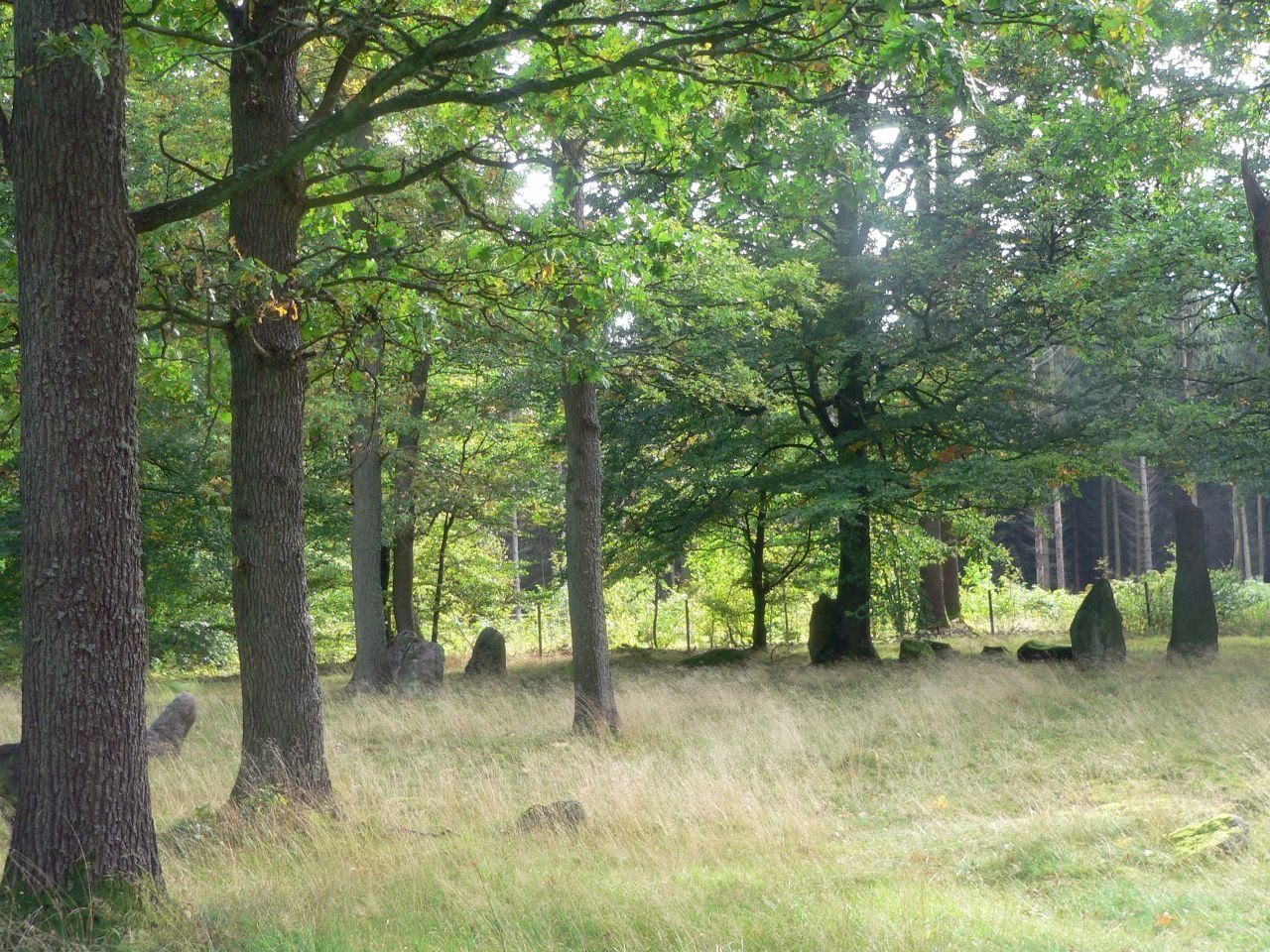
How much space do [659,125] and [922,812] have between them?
563cm

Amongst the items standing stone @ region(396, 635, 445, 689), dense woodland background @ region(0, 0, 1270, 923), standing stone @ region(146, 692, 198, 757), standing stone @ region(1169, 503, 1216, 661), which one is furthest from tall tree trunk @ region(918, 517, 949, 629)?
standing stone @ region(146, 692, 198, 757)

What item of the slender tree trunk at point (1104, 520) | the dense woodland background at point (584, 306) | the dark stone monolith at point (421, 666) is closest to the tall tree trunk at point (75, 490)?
the dense woodland background at point (584, 306)

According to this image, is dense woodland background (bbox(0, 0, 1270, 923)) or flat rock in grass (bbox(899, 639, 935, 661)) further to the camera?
flat rock in grass (bbox(899, 639, 935, 661))

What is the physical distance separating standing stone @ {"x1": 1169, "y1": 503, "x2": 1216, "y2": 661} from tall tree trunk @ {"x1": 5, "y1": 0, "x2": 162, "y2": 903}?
1724cm

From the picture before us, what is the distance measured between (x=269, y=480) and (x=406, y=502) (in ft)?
47.2

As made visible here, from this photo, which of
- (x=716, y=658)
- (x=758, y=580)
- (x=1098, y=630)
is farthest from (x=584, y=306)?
(x=758, y=580)

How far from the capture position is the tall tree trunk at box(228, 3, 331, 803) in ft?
26.2

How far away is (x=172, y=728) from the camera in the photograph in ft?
41.4

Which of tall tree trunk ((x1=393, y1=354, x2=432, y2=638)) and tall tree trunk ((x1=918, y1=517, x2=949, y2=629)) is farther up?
tall tree trunk ((x1=393, y1=354, x2=432, y2=638))

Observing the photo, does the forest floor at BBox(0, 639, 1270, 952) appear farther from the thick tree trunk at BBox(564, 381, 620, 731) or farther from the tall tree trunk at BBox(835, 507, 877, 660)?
the tall tree trunk at BBox(835, 507, 877, 660)

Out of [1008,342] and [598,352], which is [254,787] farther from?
[1008,342]

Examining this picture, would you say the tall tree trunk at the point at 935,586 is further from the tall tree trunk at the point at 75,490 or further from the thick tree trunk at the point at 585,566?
the tall tree trunk at the point at 75,490

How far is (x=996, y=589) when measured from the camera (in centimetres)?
3450

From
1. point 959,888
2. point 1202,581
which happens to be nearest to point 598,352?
point 959,888
